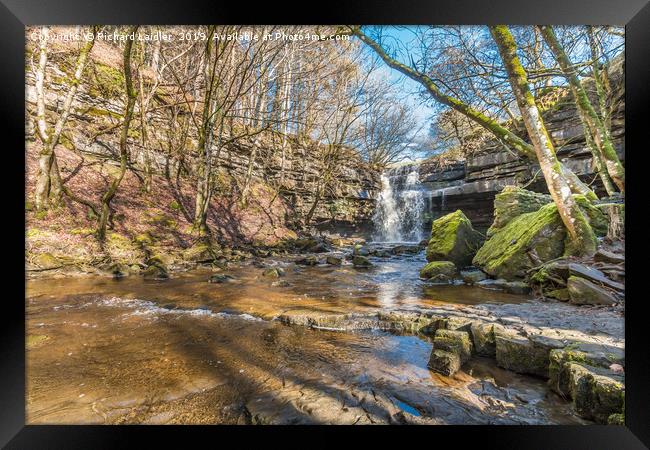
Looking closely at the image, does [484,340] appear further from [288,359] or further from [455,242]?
[455,242]

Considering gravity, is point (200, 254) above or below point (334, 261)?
above

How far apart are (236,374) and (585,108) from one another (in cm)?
563

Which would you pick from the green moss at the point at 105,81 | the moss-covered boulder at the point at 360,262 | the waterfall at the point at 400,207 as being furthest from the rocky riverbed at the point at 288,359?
the waterfall at the point at 400,207

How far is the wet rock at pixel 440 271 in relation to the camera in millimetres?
4306

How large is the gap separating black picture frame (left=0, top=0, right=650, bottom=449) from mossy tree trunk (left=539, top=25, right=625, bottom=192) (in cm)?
91

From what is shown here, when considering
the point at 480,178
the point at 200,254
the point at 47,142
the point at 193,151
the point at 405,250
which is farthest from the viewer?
the point at 480,178

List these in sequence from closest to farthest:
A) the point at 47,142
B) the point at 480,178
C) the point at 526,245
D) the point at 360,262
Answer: the point at 47,142
the point at 526,245
the point at 360,262
the point at 480,178

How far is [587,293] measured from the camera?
2.23 metres

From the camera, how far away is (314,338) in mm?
2010
